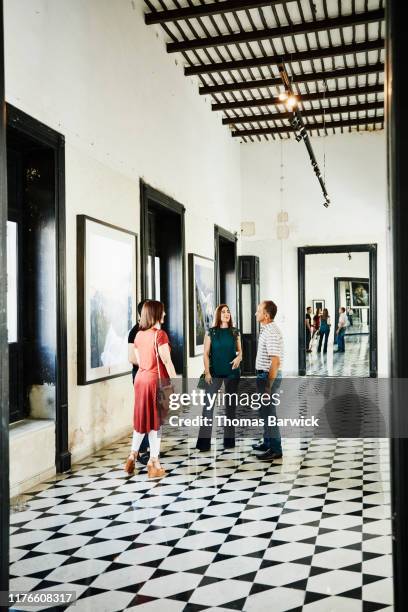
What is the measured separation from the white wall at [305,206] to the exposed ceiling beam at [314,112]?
1866 mm

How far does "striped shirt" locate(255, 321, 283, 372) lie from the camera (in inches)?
270

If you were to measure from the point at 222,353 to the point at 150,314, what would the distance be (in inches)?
53.4

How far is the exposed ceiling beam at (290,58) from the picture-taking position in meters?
10.3

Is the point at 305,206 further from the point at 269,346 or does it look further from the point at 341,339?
the point at 269,346

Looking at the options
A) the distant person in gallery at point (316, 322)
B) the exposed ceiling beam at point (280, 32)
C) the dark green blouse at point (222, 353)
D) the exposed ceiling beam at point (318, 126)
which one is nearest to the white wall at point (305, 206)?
the exposed ceiling beam at point (318, 126)

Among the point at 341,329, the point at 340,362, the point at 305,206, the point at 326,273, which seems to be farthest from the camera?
the point at 326,273

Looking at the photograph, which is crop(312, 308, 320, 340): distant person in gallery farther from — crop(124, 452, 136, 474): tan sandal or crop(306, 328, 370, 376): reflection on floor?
crop(124, 452, 136, 474): tan sandal

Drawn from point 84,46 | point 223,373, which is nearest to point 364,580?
point 223,373

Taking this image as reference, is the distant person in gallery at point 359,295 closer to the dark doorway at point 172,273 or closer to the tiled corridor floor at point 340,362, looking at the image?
the tiled corridor floor at point 340,362

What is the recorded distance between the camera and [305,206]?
16.3 meters

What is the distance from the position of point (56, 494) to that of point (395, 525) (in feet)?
14.7

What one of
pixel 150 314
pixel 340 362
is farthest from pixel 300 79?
pixel 340 362

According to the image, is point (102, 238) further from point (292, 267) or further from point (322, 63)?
point (292, 267)

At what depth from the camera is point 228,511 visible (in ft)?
17.0
